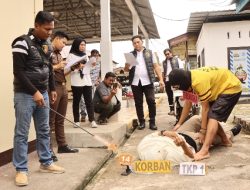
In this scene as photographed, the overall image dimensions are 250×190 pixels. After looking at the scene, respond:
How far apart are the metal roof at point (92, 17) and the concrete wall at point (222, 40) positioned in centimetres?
245

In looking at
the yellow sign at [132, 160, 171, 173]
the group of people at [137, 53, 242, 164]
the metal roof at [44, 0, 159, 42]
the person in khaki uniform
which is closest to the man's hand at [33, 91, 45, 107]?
the person in khaki uniform

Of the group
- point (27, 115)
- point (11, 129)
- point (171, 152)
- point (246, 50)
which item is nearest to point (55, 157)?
point (11, 129)

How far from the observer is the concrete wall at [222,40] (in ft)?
45.4

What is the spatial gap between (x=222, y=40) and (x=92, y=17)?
5.68m

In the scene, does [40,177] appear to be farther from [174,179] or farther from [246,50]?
[246,50]

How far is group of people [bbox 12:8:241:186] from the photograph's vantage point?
12.8ft

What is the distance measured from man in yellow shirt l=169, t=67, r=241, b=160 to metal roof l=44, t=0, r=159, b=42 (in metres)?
7.30

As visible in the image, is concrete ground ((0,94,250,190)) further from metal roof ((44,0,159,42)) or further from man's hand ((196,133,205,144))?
metal roof ((44,0,159,42))

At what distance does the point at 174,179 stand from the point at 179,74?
138cm

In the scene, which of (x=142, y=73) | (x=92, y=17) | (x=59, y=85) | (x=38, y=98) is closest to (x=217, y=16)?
(x=92, y=17)

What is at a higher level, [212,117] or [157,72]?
[157,72]

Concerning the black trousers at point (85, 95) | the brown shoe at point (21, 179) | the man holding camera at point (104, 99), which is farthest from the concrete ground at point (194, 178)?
the man holding camera at point (104, 99)

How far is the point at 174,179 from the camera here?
423cm

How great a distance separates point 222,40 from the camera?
45.8ft
